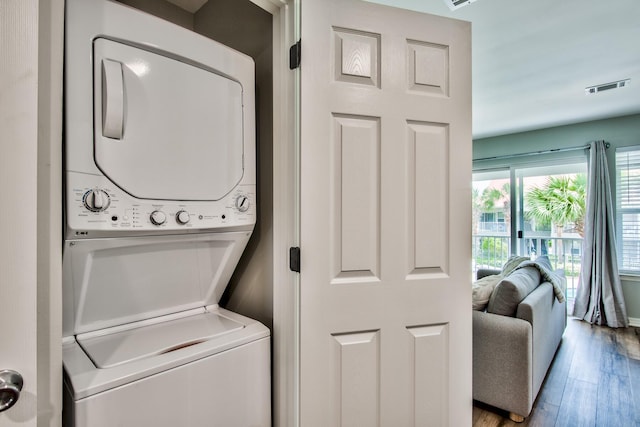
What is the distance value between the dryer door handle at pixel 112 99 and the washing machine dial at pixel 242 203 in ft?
1.46

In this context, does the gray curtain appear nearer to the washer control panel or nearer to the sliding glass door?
the sliding glass door

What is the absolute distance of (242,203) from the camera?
4.10 ft

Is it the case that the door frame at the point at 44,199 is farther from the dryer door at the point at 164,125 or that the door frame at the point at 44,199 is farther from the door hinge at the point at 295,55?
the door hinge at the point at 295,55

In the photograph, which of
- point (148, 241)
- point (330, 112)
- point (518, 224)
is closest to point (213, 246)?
point (148, 241)

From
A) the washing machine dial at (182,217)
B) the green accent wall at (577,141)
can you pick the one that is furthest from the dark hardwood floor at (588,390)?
the washing machine dial at (182,217)

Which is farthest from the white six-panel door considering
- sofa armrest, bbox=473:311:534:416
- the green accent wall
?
the green accent wall

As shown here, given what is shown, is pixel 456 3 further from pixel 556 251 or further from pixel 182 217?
pixel 556 251

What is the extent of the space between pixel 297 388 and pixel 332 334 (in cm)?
23

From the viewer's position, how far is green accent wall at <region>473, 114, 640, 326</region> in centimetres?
388

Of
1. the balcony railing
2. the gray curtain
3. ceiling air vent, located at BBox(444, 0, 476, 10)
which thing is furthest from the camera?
the balcony railing

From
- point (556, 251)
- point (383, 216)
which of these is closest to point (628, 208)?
point (556, 251)

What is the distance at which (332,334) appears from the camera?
1.21 metres

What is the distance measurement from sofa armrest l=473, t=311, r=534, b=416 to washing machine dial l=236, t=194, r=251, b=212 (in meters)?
1.72

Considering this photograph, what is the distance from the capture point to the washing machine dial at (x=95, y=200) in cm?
86
